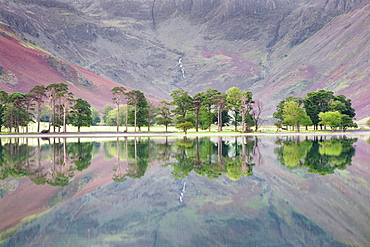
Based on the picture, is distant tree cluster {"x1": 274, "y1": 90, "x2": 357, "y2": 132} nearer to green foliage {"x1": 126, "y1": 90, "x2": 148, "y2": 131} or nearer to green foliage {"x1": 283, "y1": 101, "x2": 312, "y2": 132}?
green foliage {"x1": 283, "y1": 101, "x2": 312, "y2": 132}

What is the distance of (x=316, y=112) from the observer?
10694 centimetres

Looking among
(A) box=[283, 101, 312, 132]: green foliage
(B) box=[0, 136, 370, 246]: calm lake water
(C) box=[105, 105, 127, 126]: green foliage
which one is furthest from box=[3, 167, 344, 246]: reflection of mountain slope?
(C) box=[105, 105, 127, 126]: green foliage

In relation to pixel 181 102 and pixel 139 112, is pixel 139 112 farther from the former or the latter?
pixel 181 102

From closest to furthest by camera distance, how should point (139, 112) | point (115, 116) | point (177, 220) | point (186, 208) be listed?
1. point (177, 220)
2. point (186, 208)
3. point (139, 112)
4. point (115, 116)

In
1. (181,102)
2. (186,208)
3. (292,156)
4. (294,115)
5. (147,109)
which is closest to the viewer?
(186,208)

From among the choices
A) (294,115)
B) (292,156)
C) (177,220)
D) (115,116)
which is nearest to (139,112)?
(294,115)

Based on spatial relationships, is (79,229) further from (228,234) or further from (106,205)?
(228,234)

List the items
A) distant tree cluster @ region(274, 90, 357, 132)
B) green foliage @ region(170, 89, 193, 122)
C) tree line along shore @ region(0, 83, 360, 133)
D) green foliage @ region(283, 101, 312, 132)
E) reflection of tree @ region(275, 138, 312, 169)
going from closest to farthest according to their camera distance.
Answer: reflection of tree @ region(275, 138, 312, 169) → tree line along shore @ region(0, 83, 360, 133) → green foliage @ region(170, 89, 193, 122) → green foliage @ region(283, 101, 312, 132) → distant tree cluster @ region(274, 90, 357, 132)

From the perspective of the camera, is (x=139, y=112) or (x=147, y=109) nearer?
(x=139, y=112)

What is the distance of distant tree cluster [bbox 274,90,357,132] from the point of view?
312ft

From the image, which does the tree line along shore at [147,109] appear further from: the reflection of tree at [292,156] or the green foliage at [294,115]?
the reflection of tree at [292,156]

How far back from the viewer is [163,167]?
21.3m

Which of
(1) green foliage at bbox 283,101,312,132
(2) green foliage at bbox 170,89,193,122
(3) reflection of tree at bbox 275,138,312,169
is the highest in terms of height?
(2) green foliage at bbox 170,89,193,122

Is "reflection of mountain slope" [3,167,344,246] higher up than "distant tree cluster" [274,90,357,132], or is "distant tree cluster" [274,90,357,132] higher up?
"distant tree cluster" [274,90,357,132]
